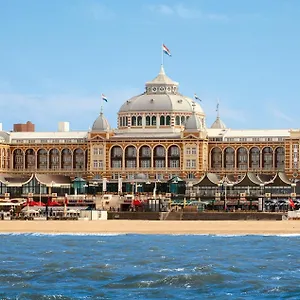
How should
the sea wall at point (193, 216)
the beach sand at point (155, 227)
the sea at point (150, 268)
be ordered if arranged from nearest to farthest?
the sea at point (150, 268), the beach sand at point (155, 227), the sea wall at point (193, 216)

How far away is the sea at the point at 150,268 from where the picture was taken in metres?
90.6

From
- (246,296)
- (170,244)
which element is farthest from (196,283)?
(170,244)

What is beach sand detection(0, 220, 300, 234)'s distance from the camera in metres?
153

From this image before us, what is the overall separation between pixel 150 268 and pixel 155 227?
5450 centimetres

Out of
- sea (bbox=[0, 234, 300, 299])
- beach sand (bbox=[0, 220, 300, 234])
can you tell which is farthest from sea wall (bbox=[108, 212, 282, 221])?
sea (bbox=[0, 234, 300, 299])

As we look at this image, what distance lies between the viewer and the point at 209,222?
167 m

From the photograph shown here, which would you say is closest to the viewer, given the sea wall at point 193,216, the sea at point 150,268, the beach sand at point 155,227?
the sea at point 150,268

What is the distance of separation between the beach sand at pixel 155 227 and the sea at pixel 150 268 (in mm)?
10890

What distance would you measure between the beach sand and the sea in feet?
35.7

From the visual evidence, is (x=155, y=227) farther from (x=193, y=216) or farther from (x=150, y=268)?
(x=150, y=268)

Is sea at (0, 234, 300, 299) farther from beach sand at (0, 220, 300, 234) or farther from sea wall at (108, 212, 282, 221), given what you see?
sea wall at (108, 212, 282, 221)

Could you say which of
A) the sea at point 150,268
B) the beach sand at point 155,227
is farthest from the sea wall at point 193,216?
the sea at point 150,268

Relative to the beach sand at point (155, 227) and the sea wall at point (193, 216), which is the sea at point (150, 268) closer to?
the beach sand at point (155, 227)

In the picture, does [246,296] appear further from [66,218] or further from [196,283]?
[66,218]
